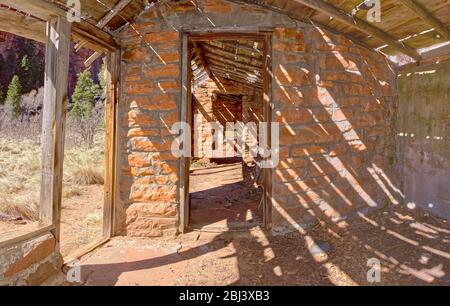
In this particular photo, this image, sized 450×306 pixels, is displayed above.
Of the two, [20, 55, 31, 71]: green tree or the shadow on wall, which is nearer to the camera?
the shadow on wall

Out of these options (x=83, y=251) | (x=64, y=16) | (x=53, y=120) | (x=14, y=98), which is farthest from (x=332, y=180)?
(x=14, y=98)

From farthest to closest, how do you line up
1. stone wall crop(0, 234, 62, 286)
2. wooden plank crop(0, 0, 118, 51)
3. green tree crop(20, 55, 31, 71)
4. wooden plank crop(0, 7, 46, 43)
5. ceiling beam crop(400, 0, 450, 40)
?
1. green tree crop(20, 55, 31, 71)
2. ceiling beam crop(400, 0, 450, 40)
3. wooden plank crop(0, 7, 46, 43)
4. wooden plank crop(0, 0, 118, 51)
5. stone wall crop(0, 234, 62, 286)

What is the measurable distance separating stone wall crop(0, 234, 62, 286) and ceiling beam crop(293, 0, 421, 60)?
3.07m

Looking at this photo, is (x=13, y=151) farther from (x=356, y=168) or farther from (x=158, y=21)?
(x=356, y=168)

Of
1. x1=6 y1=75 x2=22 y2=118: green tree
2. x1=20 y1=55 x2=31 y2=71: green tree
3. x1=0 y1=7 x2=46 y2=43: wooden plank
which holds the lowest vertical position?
x1=0 y1=7 x2=46 y2=43: wooden plank

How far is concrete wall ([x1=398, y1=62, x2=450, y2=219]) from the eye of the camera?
3.43 m

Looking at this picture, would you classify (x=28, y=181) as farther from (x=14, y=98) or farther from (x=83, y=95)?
(x=14, y=98)

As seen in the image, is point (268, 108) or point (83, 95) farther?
point (83, 95)

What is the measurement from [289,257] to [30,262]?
221cm

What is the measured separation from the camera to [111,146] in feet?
10.7

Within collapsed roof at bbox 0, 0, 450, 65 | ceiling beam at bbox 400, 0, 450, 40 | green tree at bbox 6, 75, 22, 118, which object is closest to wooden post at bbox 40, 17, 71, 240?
collapsed roof at bbox 0, 0, 450, 65

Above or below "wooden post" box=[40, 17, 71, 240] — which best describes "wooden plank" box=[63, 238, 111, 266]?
below

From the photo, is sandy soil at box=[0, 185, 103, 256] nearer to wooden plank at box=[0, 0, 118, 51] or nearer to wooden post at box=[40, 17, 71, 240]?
wooden post at box=[40, 17, 71, 240]

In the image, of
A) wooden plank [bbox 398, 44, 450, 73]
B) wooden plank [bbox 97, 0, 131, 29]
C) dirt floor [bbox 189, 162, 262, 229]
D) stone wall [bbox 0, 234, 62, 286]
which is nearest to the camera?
stone wall [bbox 0, 234, 62, 286]
